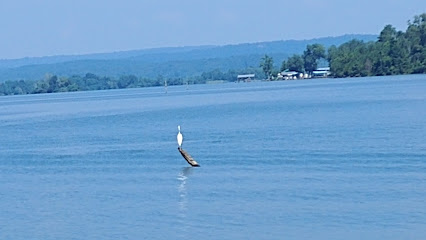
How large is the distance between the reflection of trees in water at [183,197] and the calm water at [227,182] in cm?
3

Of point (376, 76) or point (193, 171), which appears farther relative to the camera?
point (376, 76)

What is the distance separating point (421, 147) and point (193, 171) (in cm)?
896

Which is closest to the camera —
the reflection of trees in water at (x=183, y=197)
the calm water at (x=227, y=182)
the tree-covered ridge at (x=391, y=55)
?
the calm water at (x=227, y=182)

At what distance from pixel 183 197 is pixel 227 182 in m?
2.77

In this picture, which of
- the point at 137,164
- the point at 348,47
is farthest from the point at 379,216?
the point at 348,47

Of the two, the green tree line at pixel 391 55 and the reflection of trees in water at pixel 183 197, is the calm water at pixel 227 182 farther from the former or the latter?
the green tree line at pixel 391 55

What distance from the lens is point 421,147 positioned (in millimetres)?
43031

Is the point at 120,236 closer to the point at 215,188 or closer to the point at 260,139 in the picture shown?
the point at 215,188

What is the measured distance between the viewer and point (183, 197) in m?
34.3

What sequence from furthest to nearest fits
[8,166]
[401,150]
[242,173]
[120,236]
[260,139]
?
[260,139]
[8,166]
[401,150]
[242,173]
[120,236]

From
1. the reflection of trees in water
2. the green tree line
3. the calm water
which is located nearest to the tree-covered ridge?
the green tree line

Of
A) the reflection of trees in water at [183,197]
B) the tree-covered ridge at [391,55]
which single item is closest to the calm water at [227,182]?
the reflection of trees in water at [183,197]

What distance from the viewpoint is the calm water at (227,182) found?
2848 centimetres

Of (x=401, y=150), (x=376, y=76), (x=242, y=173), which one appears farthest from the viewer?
(x=376, y=76)
